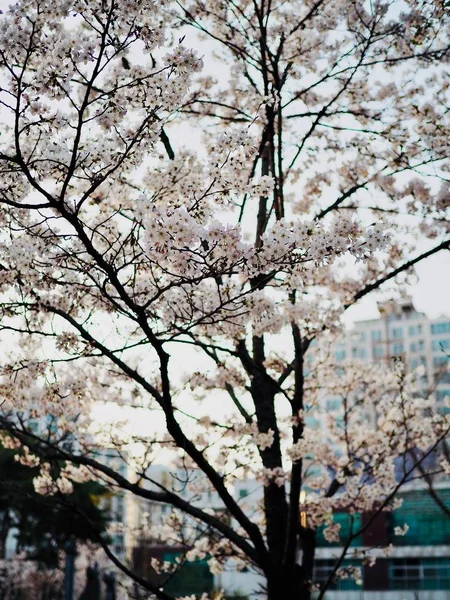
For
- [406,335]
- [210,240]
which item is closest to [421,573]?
[210,240]

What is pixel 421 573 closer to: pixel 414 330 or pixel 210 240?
pixel 210 240

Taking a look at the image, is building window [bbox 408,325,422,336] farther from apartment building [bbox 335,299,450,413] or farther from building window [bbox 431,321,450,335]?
building window [bbox 431,321,450,335]

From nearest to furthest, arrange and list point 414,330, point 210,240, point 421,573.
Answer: point 210,240, point 421,573, point 414,330

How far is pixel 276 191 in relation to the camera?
485 centimetres

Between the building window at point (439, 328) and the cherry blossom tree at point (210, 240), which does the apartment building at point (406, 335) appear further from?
the cherry blossom tree at point (210, 240)

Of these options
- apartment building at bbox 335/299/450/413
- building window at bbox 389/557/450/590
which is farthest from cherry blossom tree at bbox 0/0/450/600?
apartment building at bbox 335/299/450/413

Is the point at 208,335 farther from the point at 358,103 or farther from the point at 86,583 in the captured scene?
the point at 86,583

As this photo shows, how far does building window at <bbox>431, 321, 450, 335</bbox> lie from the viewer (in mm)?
66188

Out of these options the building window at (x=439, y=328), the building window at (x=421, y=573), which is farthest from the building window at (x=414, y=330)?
the building window at (x=421, y=573)

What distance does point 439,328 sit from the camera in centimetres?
6669

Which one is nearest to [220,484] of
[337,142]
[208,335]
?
[208,335]

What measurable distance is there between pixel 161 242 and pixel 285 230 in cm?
61

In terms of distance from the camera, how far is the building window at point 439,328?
217ft

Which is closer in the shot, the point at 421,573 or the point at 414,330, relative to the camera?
the point at 421,573
